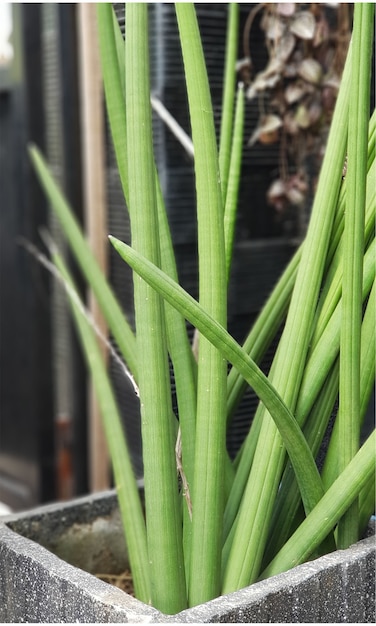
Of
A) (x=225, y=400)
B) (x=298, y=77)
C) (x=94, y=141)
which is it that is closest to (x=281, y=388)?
(x=225, y=400)

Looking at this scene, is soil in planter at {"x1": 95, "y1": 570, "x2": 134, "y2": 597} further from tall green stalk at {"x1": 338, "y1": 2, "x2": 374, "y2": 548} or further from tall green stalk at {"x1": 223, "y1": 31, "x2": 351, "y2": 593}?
tall green stalk at {"x1": 338, "y1": 2, "x2": 374, "y2": 548}

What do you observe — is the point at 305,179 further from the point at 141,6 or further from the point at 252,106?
the point at 141,6

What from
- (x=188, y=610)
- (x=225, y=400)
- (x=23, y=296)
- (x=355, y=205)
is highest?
(x=355, y=205)

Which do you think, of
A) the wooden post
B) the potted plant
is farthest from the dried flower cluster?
the potted plant

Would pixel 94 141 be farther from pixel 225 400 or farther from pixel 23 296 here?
pixel 225 400

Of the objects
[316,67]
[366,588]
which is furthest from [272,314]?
[316,67]

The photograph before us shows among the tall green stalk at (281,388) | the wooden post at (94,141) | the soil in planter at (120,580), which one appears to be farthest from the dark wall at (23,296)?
the tall green stalk at (281,388)
